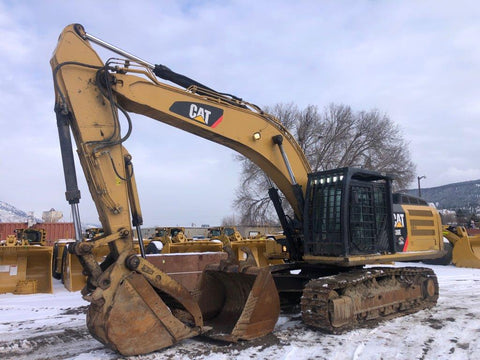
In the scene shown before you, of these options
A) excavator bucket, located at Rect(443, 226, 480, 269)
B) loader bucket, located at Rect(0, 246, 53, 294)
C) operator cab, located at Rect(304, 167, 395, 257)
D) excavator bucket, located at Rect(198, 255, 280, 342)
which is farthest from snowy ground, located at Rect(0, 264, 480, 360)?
excavator bucket, located at Rect(443, 226, 480, 269)

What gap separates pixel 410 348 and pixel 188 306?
9.61 ft

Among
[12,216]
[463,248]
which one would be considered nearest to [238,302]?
[463,248]

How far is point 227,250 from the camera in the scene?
21.4 feet

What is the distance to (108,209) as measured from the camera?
5.34 metres

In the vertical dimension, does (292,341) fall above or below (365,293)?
below

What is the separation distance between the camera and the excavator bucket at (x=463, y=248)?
1585cm

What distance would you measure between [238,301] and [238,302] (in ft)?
0.05

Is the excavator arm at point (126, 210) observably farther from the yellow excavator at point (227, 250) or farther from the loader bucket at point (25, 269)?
the loader bucket at point (25, 269)

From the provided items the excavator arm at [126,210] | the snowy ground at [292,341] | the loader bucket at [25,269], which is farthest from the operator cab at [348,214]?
the loader bucket at [25,269]

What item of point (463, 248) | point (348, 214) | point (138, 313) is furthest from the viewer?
point (463, 248)

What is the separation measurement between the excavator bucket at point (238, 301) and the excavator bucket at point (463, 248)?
41.6 ft

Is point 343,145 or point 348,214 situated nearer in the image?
point 348,214

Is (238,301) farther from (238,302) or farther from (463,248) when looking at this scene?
(463,248)

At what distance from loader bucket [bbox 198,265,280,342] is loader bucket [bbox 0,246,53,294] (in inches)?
243
